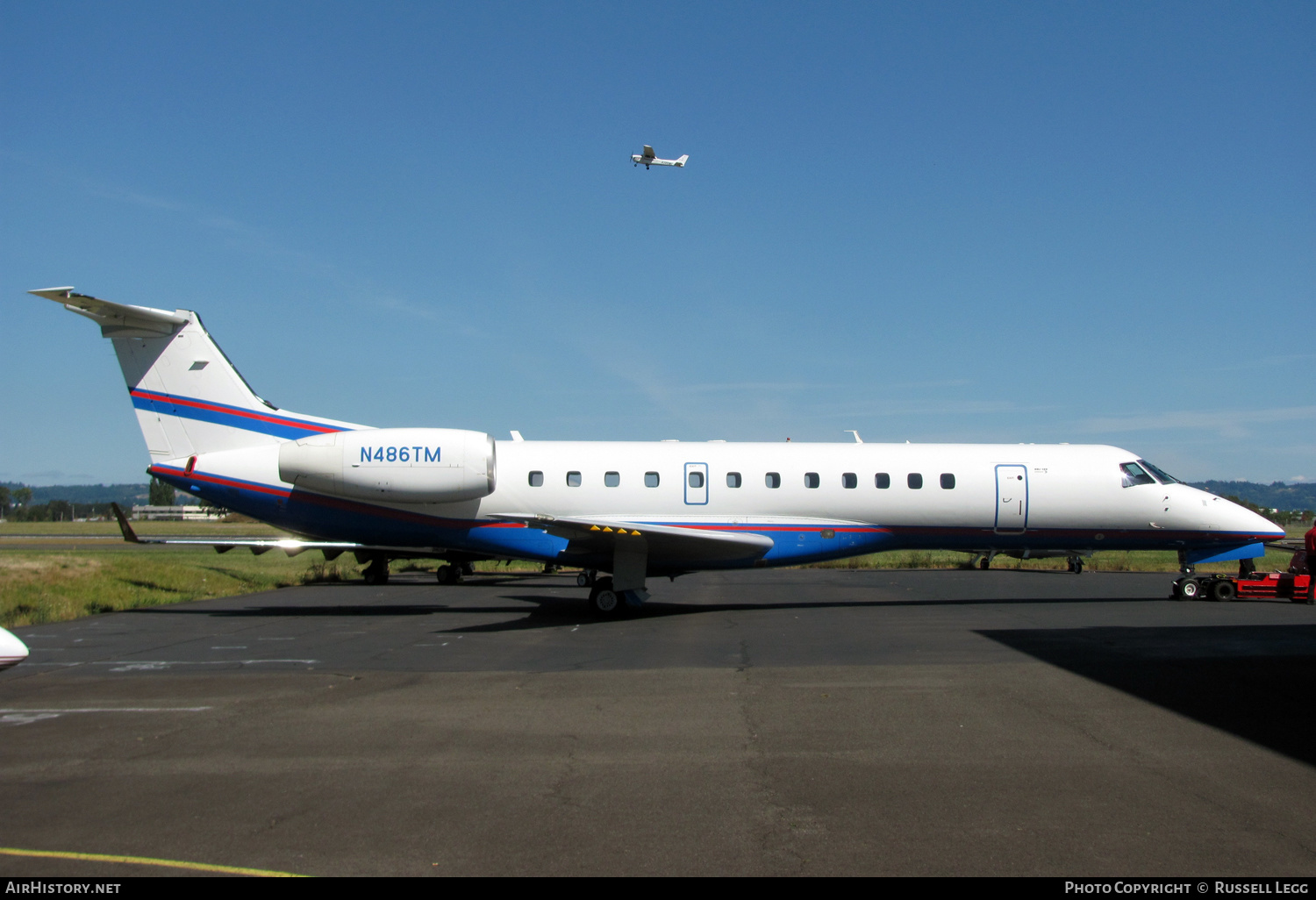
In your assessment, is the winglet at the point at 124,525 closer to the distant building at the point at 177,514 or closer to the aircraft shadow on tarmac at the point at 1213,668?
the aircraft shadow on tarmac at the point at 1213,668

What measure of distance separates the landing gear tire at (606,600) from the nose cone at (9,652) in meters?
10.4

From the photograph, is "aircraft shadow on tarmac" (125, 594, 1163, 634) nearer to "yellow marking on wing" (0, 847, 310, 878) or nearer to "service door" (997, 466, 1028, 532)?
"service door" (997, 466, 1028, 532)

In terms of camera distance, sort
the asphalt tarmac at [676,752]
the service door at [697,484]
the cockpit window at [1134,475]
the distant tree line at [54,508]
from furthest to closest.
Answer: the distant tree line at [54,508] < the cockpit window at [1134,475] < the service door at [697,484] < the asphalt tarmac at [676,752]

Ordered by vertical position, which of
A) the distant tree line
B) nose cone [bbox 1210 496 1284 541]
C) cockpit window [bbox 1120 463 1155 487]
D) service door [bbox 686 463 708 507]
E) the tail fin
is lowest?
the distant tree line

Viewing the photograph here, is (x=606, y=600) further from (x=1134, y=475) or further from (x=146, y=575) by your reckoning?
(x=146, y=575)

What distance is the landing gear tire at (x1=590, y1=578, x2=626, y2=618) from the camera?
53.0 ft

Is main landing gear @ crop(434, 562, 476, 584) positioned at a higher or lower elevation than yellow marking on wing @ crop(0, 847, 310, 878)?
lower

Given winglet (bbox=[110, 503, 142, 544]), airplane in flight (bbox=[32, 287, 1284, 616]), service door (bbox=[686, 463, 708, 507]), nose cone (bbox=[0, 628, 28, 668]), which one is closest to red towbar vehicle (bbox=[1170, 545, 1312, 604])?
airplane in flight (bbox=[32, 287, 1284, 616])

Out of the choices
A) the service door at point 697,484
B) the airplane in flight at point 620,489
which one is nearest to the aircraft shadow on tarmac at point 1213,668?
the airplane in flight at point 620,489

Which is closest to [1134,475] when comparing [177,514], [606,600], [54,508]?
[606,600]

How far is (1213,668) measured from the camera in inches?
387

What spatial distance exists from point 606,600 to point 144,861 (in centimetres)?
1171

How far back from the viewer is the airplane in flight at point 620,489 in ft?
53.1

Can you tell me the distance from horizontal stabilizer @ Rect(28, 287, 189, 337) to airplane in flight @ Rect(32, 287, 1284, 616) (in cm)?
3
